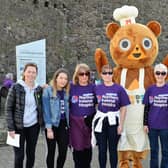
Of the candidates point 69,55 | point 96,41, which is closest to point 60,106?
point 69,55

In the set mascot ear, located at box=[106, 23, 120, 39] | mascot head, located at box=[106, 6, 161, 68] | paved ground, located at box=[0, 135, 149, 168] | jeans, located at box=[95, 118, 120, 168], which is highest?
mascot ear, located at box=[106, 23, 120, 39]

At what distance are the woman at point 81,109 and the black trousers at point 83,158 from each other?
0.03 m

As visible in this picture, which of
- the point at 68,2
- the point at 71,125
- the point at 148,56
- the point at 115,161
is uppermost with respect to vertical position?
the point at 68,2

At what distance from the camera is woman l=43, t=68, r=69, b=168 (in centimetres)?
454

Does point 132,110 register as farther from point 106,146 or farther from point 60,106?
point 60,106

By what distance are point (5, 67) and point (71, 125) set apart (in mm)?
7316

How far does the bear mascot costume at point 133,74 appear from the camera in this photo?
16.4ft

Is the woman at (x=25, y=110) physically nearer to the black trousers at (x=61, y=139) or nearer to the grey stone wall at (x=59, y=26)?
the black trousers at (x=61, y=139)

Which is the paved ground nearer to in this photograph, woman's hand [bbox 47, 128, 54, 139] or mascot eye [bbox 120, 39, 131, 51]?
woman's hand [bbox 47, 128, 54, 139]

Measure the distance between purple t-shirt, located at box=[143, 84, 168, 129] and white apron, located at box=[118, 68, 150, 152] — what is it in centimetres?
29

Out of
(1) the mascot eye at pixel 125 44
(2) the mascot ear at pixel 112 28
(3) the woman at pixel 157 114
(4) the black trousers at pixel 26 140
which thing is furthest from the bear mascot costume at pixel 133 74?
(4) the black trousers at pixel 26 140

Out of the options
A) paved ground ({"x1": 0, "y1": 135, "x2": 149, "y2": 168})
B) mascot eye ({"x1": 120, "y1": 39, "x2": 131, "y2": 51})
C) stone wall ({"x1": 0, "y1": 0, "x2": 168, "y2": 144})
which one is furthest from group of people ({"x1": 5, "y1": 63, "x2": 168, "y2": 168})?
stone wall ({"x1": 0, "y1": 0, "x2": 168, "y2": 144})

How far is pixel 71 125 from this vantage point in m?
4.76

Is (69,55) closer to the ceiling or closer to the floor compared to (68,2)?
closer to the floor
